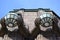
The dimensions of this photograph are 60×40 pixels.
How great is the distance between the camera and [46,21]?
12742 mm

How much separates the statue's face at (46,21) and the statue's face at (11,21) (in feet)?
2.95

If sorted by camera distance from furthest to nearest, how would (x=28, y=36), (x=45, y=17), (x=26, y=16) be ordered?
(x=26, y=16)
(x=28, y=36)
(x=45, y=17)

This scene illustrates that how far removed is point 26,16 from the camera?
48.0 feet

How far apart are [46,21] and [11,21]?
120cm

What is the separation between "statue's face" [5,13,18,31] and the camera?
502 inches

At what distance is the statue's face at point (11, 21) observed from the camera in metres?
12.8

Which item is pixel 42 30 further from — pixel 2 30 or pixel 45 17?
pixel 2 30

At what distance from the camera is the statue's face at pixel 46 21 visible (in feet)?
41.7

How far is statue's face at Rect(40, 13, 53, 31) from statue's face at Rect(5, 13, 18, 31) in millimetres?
898

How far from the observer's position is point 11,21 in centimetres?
1281

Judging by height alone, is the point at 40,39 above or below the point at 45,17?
below

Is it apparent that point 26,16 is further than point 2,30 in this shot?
Yes

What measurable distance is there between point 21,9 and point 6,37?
2.22m

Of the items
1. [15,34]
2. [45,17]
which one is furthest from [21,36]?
[45,17]
